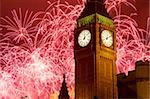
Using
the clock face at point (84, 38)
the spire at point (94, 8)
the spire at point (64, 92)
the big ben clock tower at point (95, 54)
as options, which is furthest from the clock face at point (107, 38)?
the spire at point (64, 92)

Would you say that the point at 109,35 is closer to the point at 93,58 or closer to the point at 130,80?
the point at 93,58

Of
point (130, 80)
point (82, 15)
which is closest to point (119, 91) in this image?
point (130, 80)

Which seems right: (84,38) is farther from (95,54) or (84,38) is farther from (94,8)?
(94,8)

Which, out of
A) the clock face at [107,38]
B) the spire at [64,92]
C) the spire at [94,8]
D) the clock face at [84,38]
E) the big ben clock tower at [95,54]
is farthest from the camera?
the spire at [94,8]

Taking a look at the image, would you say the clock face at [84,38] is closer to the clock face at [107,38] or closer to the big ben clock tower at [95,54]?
the big ben clock tower at [95,54]

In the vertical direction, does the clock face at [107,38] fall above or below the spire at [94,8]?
below

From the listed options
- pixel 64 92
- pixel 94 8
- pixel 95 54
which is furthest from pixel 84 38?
pixel 64 92

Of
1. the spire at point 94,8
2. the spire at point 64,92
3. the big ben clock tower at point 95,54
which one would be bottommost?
the spire at point 64,92
